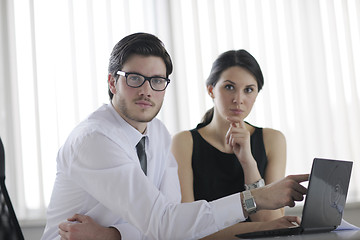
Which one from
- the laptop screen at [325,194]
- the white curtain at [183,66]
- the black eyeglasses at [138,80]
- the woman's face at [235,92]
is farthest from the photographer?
the white curtain at [183,66]

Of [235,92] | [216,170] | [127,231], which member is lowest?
[127,231]

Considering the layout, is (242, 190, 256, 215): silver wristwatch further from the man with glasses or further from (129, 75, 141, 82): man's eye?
(129, 75, 141, 82): man's eye

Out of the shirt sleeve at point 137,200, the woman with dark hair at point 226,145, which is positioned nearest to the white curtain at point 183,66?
the woman with dark hair at point 226,145

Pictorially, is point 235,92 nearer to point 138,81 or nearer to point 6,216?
point 138,81

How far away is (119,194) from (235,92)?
1.00 meters

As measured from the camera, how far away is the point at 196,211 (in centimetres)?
120

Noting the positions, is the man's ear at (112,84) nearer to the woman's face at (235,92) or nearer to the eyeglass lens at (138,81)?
the eyeglass lens at (138,81)

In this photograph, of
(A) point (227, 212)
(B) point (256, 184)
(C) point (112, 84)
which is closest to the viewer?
(A) point (227, 212)

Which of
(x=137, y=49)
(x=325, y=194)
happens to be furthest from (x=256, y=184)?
(x=137, y=49)

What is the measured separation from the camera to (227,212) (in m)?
1.20

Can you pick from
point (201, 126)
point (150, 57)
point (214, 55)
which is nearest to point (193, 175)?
point (201, 126)

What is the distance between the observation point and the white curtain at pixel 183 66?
308 centimetres

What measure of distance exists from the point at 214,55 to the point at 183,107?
1.49 feet

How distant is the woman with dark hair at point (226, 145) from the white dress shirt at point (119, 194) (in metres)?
0.47
